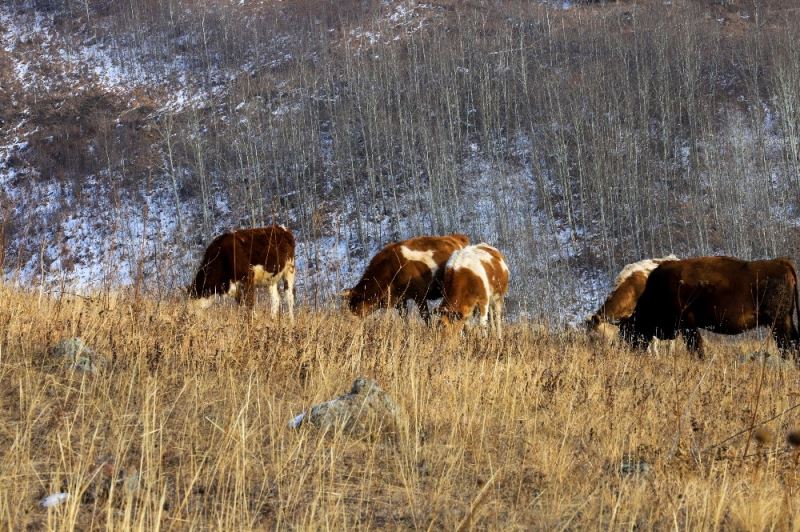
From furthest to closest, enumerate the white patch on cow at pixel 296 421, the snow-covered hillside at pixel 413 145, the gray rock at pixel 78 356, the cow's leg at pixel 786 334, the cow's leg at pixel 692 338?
the snow-covered hillside at pixel 413 145
the cow's leg at pixel 692 338
the cow's leg at pixel 786 334
the gray rock at pixel 78 356
the white patch on cow at pixel 296 421

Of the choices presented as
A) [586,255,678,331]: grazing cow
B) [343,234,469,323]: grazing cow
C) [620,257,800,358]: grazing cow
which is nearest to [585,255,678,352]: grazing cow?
[586,255,678,331]: grazing cow

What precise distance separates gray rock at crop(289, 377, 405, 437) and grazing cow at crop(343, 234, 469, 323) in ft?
21.3

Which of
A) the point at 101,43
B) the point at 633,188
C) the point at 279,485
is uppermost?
the point at 101,43

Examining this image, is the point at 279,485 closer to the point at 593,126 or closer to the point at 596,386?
the point at 596,386

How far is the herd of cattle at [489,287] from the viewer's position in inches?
382

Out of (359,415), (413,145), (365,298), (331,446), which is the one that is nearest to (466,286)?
(365,298)

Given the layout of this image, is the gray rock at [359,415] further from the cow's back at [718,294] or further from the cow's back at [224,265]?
the cow's back at [224,265]

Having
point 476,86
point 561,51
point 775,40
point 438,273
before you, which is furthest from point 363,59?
point 438,273

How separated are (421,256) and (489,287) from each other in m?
1.17

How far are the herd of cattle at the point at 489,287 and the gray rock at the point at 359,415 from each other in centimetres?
482

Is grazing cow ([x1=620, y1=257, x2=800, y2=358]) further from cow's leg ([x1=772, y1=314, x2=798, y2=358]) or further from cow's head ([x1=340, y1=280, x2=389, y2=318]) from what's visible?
cow's head ([x1=340, y1=280, x2=389, y2=318])

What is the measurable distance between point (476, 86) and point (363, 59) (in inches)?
→ 353

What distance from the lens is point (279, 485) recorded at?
2.85 m

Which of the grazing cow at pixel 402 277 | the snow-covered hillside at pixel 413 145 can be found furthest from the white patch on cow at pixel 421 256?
the snow-covered hillside at pixel 413 145
